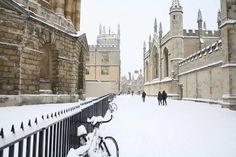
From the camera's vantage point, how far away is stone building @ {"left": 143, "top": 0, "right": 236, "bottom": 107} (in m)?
18.6

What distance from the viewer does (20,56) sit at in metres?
15.4

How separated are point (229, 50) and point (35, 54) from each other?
13.6 meters

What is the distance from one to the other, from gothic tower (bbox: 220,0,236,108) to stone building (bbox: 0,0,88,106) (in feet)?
39.3

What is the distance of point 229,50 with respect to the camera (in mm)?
18516

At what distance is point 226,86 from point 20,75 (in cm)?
1407

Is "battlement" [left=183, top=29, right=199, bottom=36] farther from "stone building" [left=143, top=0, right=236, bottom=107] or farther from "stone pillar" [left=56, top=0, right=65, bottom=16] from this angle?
"stone pillar" [left=56, top=0, right=65, bottom=16]

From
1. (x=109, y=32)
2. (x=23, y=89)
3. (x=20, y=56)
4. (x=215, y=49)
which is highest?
(x=109, y=32)

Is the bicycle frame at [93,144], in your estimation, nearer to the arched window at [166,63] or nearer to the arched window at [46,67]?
the arched window at [46,67]

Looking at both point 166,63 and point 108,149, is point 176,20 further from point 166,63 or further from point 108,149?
point 108,149

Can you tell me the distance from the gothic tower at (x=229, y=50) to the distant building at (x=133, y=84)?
84.4 metres

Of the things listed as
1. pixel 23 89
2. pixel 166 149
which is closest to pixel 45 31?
pixel 23 89

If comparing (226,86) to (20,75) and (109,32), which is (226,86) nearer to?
(20,75)

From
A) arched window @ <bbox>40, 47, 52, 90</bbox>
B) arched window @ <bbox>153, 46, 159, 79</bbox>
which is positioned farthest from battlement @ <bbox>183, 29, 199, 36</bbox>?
arched window @ <bbox>40, 47, 52, 90</bbox>

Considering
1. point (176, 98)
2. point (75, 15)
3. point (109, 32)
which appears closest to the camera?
point (75, 15)
